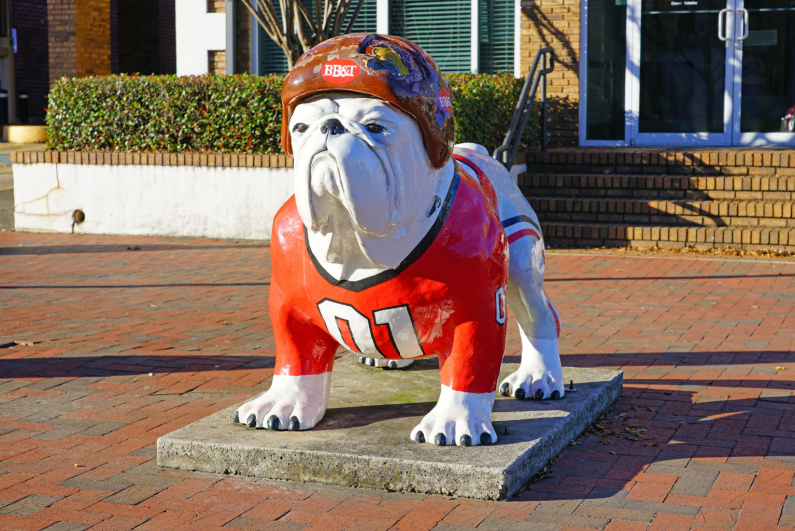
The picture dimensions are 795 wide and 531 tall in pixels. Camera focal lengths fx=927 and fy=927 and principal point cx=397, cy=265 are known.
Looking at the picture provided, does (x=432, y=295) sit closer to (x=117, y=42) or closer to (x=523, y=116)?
(x=523, y=116)

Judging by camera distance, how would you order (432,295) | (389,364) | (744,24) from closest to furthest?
(432,295) < (389,364) < (744,24)

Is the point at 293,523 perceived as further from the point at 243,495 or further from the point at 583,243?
the point at 583,243

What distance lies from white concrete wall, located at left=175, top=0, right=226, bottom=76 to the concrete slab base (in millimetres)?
10646

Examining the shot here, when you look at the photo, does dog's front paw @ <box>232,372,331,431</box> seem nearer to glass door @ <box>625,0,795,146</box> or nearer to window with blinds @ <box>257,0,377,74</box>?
glass door @ <box>625,0,795,146</box>

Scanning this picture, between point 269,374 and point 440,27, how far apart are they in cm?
941

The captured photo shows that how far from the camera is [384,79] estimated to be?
3111 mm

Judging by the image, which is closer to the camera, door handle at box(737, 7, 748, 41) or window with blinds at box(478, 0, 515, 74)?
door handle at box(737, 7, 748, 41)

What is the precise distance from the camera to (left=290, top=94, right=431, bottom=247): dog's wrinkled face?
3035mm

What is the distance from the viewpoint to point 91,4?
18734 millimetres

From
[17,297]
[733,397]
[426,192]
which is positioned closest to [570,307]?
[733,397]

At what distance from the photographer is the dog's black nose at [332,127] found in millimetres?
3070

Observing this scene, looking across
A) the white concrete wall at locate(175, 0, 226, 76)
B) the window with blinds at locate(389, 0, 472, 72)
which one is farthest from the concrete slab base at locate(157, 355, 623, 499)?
the white concrete wall at locate(175, 0, 226, 76)

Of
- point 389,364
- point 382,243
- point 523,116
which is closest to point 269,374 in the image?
point 389,364

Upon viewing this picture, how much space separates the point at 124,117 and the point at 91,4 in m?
8.43
